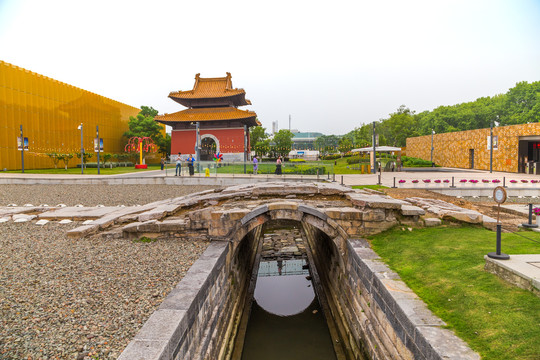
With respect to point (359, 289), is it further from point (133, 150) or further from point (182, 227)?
point (133, 150)

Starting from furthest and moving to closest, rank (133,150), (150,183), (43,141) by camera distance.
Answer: (133,150) → (43,141) → (150,183)

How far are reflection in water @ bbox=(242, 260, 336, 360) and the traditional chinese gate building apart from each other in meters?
25.8

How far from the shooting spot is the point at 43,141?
30953 millimetres

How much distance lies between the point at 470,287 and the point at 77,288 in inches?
223

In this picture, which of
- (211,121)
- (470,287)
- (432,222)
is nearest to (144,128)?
(211,121)

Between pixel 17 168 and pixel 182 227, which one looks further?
pixel 17 168

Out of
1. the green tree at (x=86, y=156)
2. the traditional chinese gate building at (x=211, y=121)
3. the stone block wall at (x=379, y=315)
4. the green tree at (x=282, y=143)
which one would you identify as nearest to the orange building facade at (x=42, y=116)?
the green tree at (x=86, y=156)

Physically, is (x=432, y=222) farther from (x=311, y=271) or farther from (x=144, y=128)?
(x=144, y=128)

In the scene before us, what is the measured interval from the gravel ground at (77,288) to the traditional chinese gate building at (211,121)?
2879cm

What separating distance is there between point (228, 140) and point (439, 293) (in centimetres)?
3394

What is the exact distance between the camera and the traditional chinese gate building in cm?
3644

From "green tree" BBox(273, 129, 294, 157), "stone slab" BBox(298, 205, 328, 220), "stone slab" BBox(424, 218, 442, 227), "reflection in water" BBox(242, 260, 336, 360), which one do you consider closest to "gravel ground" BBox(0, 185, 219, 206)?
"reflection in water" BBox(242, 260, 336, 360)

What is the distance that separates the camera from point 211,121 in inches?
1447

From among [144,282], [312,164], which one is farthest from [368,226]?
[312,164]
